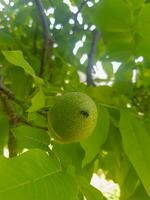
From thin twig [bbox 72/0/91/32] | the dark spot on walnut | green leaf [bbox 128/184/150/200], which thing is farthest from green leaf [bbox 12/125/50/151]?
thin twig [bbox 72/0/91/32]

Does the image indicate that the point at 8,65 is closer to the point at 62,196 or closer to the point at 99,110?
the point at 99,110

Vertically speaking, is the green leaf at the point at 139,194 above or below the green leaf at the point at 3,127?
below

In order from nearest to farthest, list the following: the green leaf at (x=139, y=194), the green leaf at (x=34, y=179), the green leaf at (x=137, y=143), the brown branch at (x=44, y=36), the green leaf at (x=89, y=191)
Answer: the green leaf at (x=34, y=179) → the green leaf at (x=89, y=191) → the green leaf at (x=137, y=143) → the green leaf at (x=139, y=194) → the brown branch at (x=44, y=36)

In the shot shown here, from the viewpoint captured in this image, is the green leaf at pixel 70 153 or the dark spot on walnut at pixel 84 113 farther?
the green leaf at pixel 70 153

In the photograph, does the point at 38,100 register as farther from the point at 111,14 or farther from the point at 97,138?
the point at 111,14

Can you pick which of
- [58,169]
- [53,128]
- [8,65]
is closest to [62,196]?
[58,169]

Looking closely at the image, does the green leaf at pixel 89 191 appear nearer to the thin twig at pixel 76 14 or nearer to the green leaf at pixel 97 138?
the green leaf at pixel 97 138

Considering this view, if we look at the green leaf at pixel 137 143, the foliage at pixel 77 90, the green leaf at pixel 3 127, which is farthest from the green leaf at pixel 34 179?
the green leaf at pixel 3 127

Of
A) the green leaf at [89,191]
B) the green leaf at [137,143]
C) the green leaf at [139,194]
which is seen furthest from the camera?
the green leaf at [139,194]
